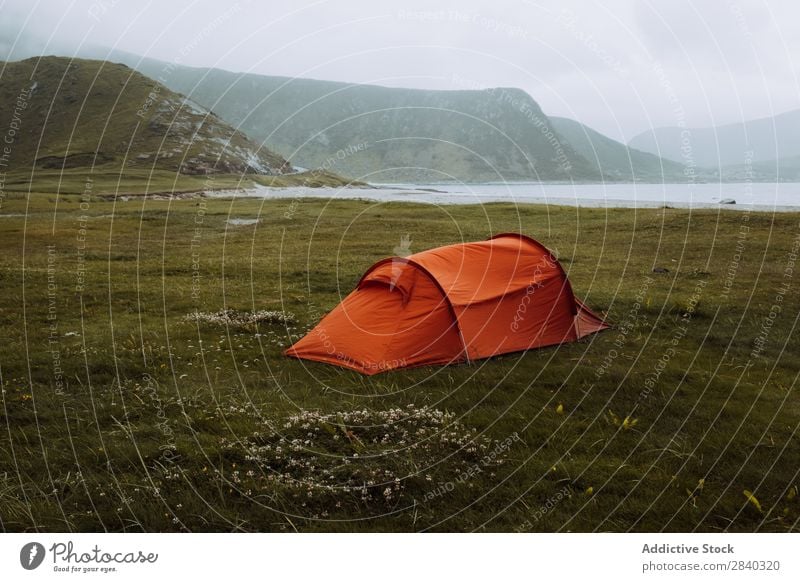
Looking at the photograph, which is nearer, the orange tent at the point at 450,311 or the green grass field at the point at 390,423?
the green grass field at the point at 390,423

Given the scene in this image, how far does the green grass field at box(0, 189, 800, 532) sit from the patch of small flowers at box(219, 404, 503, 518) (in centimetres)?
3

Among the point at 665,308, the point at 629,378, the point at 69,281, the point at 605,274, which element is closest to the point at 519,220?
the point at 605,274

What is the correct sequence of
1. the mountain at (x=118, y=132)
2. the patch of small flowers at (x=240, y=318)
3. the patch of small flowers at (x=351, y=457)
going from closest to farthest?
1. the patch of small flowers at (x=351, y=457)
2. the patch of small flowers at (x=240, y=318)
3. the mountain at (x=118, y=132)

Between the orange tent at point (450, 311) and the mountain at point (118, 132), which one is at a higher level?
the mountain at point (118, 132)

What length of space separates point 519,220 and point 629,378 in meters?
32.7

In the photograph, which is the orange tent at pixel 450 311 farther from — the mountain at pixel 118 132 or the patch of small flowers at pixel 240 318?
the mountain at pixel 118 132

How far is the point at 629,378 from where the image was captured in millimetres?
10195

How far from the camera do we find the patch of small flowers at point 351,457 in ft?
21.9

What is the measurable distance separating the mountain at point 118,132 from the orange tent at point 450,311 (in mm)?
113084

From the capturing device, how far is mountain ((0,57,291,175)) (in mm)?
130250

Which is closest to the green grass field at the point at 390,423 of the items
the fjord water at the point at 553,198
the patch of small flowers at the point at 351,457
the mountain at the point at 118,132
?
the patch of small flowers at the point at 351,457

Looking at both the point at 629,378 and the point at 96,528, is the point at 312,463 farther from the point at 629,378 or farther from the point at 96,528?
the point at 629,378

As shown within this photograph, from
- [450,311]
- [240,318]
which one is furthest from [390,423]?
[240,318]

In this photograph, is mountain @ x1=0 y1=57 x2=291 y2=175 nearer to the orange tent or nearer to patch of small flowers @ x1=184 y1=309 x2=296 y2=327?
patch of small flowers @ x1=184 y1=309 x2=296 y2=327
